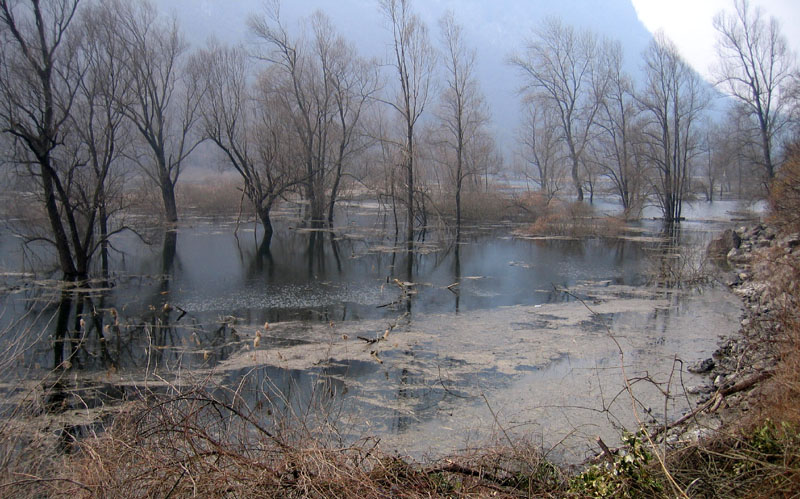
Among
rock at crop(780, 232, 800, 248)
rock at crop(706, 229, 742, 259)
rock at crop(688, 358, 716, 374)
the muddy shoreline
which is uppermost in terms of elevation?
rock at crop(780, 232, 800, 248)

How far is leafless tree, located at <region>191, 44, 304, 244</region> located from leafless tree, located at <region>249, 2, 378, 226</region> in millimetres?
903

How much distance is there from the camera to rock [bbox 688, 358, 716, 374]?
7.35 m

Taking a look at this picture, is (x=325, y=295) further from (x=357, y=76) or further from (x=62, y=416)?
(x=357, y=76)

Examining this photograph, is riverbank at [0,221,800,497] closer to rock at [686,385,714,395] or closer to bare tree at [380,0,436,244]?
rock at [686,385,714,395]

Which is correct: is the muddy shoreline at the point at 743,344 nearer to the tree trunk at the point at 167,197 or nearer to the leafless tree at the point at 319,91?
the leafless tree at the point at 319,91

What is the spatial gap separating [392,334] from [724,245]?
13730 mm

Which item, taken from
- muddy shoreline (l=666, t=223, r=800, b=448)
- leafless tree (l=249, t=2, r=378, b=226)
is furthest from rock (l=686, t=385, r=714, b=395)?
leafless tree (l=249, t=2, r=378, b=226)

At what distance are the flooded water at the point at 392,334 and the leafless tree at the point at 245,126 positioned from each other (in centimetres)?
570

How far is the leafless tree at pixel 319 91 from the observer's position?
26.8 metres

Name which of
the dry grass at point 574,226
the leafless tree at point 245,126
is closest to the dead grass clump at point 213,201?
the leafless tree at point 245,126

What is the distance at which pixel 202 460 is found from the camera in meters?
2.92

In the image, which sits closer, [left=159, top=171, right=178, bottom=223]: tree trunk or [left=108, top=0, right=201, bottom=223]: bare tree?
[left=108, top=0, right=201, bottom=223]: bare tree

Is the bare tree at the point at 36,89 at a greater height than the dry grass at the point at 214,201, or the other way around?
the bare tree at the point at 36,89

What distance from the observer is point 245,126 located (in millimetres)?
25422
